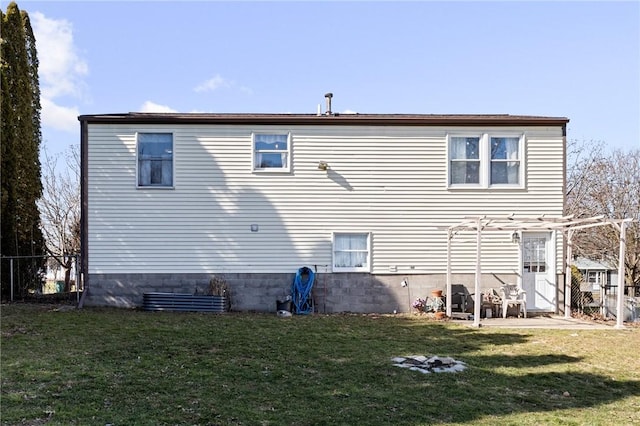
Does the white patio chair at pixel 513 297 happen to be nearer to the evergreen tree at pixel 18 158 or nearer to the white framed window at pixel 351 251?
the white framed window at pixel 351 251

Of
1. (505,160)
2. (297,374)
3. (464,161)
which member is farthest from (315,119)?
(297,374)

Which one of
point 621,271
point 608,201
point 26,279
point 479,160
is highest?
point 479,160

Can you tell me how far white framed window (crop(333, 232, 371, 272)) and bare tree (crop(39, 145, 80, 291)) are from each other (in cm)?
1136

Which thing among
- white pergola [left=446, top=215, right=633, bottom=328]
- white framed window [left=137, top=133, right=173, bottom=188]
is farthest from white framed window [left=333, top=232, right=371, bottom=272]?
white framed window [left=137, top=133, right=173, bottom=188]

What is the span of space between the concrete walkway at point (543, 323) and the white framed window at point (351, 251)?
8.77ft

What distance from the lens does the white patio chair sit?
12.3 metres

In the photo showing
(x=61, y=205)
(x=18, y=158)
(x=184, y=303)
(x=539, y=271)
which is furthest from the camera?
(x=61, y=205)

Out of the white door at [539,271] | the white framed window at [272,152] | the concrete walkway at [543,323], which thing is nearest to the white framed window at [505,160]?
the white door at [539,271]

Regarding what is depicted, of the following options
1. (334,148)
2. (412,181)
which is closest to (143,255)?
(334,148)

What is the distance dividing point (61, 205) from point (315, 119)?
14199 millimetres

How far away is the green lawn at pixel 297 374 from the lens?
4.98m

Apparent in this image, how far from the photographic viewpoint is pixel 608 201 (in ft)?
67.9

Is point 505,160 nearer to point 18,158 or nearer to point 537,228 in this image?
point 537,228

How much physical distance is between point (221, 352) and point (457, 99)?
13612 millimetres
